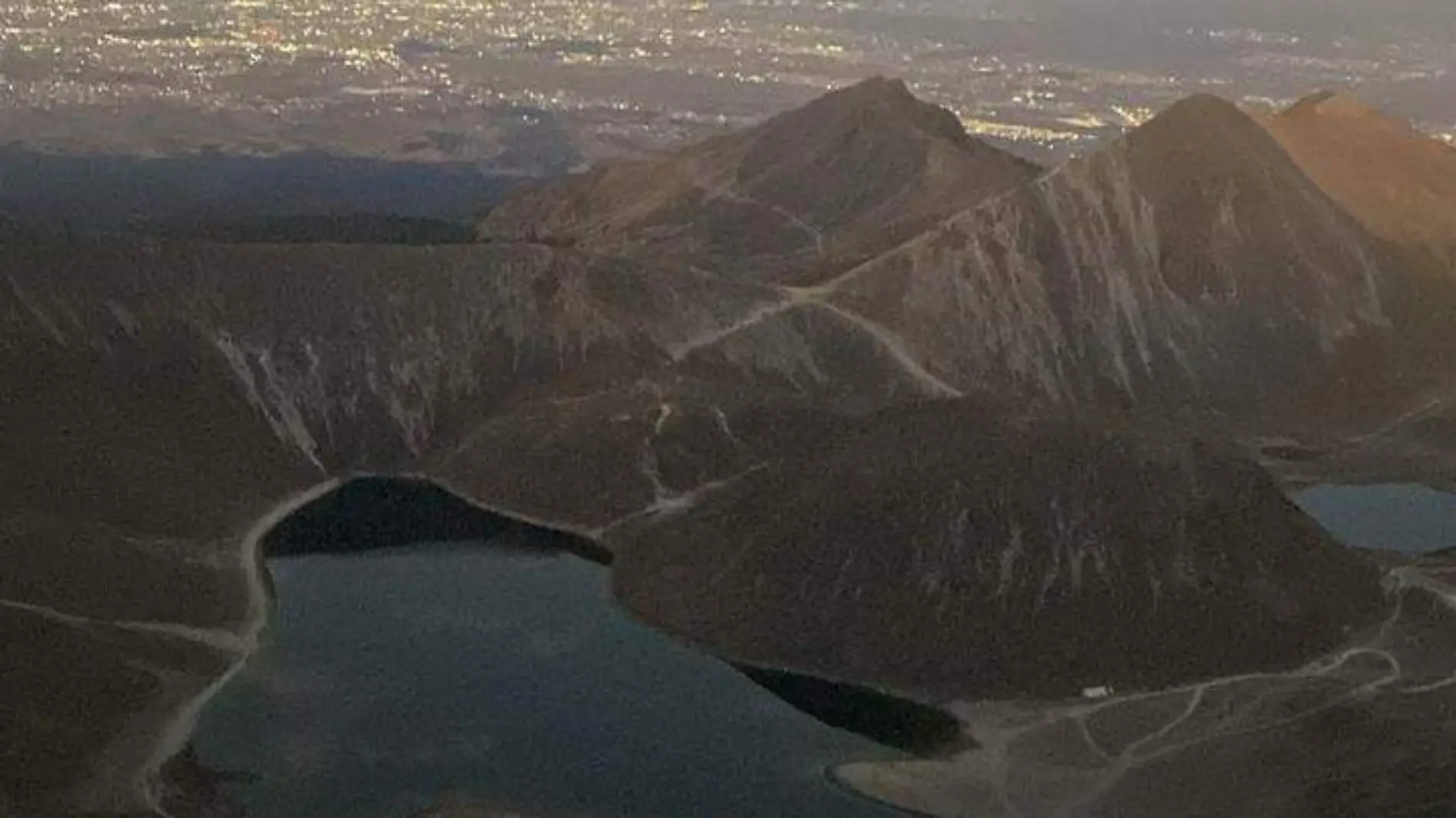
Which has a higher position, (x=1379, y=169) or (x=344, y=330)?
(x=1379, y=169)

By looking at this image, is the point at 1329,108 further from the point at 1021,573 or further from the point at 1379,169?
the point at 1021,573

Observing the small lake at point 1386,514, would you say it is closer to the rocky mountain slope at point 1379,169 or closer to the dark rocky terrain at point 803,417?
the dark rocky terrain at point 803,417

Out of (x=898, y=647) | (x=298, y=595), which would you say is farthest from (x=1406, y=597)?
(x=298, y=595)

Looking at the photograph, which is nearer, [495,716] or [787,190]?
[495,716]

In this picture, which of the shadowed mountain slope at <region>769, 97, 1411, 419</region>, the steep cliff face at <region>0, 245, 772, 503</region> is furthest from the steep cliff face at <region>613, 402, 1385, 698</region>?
the shadowed mountain slope at <region>769, 97, 1411, 419</region>

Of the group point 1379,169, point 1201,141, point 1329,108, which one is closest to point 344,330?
point 1201,141

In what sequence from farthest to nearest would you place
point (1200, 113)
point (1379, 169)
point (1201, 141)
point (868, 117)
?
point (868, 117) < point (1379, 169) < point (1200, 113) < point (1201, 141)
